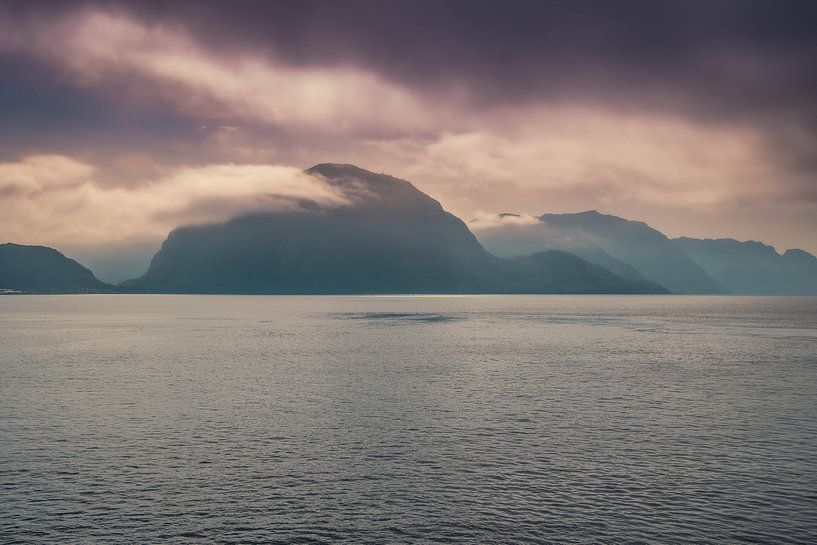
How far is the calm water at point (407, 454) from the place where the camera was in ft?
119

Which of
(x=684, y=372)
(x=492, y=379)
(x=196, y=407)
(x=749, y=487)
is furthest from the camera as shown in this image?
(x=684, y=372)

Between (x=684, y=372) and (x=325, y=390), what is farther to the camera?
(x=684, y=372)

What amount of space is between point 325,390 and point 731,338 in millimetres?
143706

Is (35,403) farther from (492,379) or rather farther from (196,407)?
(492,379)

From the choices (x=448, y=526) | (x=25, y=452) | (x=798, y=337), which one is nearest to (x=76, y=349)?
(x=25, y=452)

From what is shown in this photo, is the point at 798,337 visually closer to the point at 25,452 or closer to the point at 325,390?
the point at 325,390

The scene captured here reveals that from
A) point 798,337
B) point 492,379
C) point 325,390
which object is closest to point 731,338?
point 798,337

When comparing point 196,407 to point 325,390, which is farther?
point 325,390

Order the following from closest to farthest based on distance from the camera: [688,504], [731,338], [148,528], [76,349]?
[148,528], [688,504], [76,349], [731,338]

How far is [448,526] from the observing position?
36406 millimetres

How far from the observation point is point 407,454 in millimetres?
52031

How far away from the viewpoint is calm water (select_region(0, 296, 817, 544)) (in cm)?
3634

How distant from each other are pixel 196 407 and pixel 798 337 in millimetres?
181115

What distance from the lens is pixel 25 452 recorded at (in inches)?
2016
